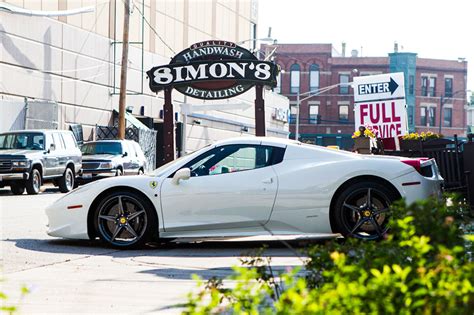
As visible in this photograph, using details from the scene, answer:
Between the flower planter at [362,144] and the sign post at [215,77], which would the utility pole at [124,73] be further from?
the flower planter at [362,144]

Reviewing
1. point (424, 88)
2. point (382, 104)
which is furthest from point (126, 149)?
point (424, 88)

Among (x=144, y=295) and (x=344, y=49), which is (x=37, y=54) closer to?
(x=144, y=295)

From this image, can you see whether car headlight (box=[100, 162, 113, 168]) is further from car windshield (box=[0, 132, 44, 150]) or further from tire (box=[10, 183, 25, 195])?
tire (box=[10, 183, 25, 195])

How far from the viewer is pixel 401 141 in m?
19.1

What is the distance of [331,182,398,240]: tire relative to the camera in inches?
435

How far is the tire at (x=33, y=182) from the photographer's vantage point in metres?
26.8

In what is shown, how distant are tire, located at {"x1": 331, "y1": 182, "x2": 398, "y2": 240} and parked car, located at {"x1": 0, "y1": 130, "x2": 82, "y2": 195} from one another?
54.6 feet

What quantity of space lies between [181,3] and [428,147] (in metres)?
41.2

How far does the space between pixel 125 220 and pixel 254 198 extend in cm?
150

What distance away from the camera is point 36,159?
87.9 ft

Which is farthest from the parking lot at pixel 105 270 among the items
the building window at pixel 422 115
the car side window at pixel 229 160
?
the building window at pixel 422 115

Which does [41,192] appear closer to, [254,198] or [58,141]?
[58,141]

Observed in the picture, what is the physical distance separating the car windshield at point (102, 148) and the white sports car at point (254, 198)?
21584mm

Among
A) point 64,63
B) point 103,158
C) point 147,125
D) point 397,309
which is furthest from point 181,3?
point 397,309
